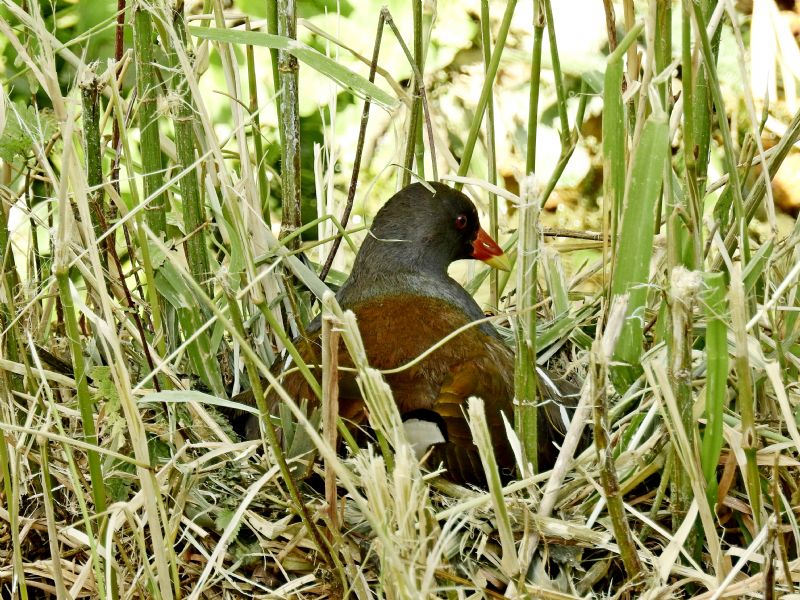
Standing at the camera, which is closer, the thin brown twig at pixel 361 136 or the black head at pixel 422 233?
the thin brown twig at pixel 361 136

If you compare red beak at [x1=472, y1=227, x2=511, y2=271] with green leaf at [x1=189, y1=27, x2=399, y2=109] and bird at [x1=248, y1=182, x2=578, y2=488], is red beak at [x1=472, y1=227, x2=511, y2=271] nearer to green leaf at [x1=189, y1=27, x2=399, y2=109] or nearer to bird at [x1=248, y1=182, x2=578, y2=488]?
bird at [x1=248, y1=182, x2=578, y2=488]

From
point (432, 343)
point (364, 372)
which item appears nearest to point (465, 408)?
point (432, 343)

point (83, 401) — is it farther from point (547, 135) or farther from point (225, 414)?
point (547, 135)

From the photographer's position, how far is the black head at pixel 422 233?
80.6 inches

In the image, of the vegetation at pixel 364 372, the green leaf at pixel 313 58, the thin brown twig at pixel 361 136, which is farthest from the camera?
the thin brown twig at pixel 361 136

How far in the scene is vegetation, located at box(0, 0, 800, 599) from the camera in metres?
1.16

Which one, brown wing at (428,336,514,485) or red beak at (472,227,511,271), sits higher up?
red beak at (472,227,511,271)

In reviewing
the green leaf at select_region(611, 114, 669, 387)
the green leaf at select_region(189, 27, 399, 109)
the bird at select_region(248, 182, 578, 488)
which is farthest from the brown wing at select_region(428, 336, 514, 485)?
the green leaf at select_region(189, 27, 399, 109)

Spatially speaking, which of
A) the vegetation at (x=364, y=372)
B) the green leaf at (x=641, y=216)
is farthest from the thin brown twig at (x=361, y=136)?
the green leaf at (x=641, y=216)

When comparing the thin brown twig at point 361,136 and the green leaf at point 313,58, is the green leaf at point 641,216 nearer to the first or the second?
the green leaf at point 313,58

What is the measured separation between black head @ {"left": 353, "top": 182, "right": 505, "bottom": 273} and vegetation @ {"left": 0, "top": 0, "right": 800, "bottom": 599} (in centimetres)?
9

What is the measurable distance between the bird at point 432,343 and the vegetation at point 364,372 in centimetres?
7

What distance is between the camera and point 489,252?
83.6 inches

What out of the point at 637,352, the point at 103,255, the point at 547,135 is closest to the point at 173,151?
the point at 103,255
